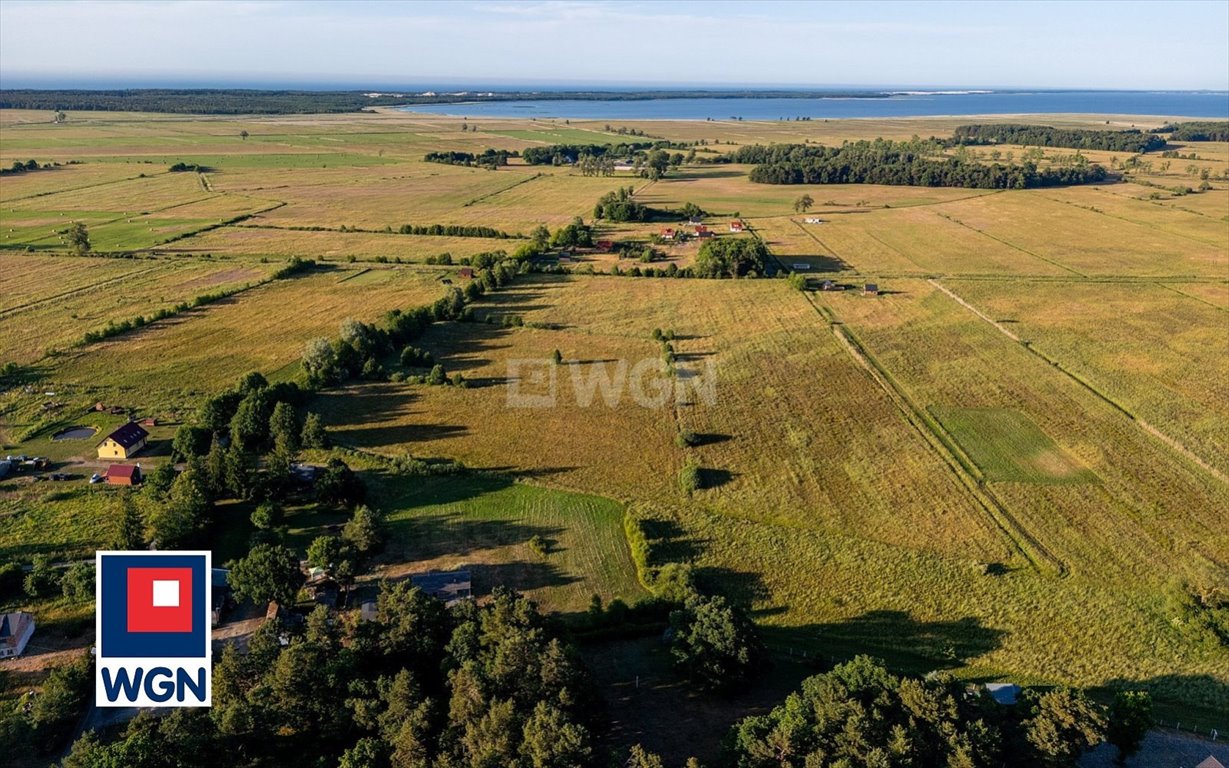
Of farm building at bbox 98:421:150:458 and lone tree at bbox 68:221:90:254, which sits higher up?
lone tree at bbox 68:221:90:254

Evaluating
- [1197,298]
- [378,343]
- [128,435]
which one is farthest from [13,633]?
[1197,298]

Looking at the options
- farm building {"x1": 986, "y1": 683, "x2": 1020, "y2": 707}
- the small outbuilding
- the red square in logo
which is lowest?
farm building {"x1": 986, "y1": 683, "x2": 1020, "y2": 707}

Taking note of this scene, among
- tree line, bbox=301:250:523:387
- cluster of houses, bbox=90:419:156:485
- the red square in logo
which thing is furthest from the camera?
tree line, bbox=301:250:523:387

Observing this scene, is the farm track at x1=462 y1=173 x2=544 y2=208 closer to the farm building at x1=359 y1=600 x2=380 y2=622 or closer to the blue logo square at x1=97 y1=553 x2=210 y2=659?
the farm building at x1=359 y1=600 x2=380 y2=622

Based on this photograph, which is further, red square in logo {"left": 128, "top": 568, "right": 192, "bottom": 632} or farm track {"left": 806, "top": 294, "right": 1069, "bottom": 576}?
farm track {"left": 806, "top": 294, "right": 1069, "bottom": 576}

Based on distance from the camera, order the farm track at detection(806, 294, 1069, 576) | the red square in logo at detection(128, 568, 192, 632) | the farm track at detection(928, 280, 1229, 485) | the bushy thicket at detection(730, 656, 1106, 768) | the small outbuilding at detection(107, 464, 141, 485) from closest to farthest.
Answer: the red square in logo at detection(128, 568, 192, 632), the bushy thicket at detection(730, 656, 1106, 768), the farm track at detection(806, 294, 1069, 576), the small outbuilding at detection(107, 464, 141, 485), the farm track at detection(928, 280, 1229, 485)

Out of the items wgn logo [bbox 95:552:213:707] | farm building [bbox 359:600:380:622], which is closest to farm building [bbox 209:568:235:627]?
farm building [bbox 359:600:380:622]

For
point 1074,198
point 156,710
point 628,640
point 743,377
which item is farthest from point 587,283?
point 1074,198
